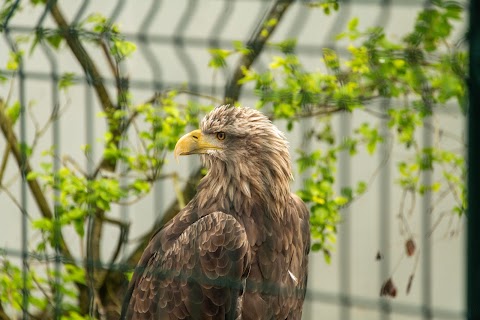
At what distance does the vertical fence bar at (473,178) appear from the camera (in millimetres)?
2492

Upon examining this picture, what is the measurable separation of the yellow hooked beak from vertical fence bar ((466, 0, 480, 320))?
7.06ft

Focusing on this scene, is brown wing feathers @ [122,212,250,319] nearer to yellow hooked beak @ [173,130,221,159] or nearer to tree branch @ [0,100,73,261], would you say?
yellow hooked beak @ [173,130,221,159]

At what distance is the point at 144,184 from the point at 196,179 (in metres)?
0.47

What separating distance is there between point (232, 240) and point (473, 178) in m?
1.93

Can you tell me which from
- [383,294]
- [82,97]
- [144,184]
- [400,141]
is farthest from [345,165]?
[82,97]

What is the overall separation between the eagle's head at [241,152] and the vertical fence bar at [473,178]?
2143 mm

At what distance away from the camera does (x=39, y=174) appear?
5.25 meters

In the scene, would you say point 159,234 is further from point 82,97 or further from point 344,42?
point 82,97

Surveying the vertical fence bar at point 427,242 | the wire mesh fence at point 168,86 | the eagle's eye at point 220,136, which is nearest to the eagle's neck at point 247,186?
the eagle's eye at point 220,136

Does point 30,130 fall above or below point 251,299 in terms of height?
above

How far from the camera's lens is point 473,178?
2490 millimetres

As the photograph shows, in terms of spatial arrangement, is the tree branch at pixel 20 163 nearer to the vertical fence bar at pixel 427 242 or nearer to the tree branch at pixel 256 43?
the tree branch at pixel 256 43

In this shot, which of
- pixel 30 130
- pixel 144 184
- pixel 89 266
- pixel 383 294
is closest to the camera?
pixel 89 266

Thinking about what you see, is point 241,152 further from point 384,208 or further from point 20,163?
point 20,163
